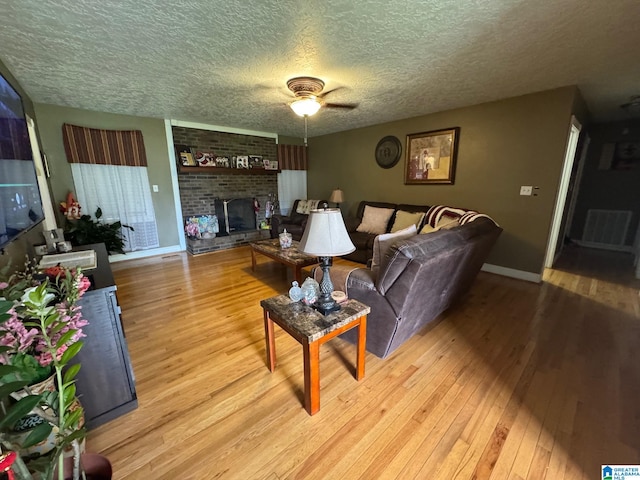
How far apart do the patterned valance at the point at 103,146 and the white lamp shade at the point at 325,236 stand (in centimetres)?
408

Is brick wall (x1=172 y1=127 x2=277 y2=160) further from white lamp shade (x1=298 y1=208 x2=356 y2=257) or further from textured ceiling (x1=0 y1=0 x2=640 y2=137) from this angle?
white lamp shade (x1=298 y1=208 x2=356 y2=257)

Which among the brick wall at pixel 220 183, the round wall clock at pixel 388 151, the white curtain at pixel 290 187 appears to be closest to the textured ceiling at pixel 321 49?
the round wall clock at pixel 388 151

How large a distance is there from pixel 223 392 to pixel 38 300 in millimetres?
1141

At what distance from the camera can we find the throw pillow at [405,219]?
Answer: 3.76 metres

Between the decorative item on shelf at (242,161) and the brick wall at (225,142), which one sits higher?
the brick wall at (225,142)

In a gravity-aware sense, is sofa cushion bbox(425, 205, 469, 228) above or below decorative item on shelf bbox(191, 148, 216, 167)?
below

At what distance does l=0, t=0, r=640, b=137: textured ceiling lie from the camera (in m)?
1.56

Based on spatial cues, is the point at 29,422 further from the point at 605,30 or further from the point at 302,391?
the point at 605,30

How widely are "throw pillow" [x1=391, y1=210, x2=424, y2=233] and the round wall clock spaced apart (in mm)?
1031

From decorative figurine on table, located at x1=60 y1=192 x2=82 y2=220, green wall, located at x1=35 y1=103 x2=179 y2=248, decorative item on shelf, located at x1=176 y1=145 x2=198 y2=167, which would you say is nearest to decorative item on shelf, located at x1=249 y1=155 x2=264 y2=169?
decorative item on shelf, located at x1=176 y1=145 x2=198 y2=167

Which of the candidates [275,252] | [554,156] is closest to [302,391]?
[275,252]

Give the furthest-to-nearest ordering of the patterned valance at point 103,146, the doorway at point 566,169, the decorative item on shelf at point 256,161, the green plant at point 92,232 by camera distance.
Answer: the decorative item on shelf at point 256,161
the patterned valance at point 103,146
the green plant at point 92,232
the doorway at point 566,169

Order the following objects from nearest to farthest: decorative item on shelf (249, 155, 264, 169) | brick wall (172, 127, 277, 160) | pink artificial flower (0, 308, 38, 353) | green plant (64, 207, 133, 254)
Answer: pink artificial flower (0, 308, 38, 353) < green plant (64, 207, 133, 254) < brick wall (172, 127, 277, 160) < decorative item on shelf (249, 155, 264, 169)

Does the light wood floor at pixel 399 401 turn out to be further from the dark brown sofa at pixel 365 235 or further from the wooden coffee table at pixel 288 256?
the dark brown sofa at pixel 365 235
